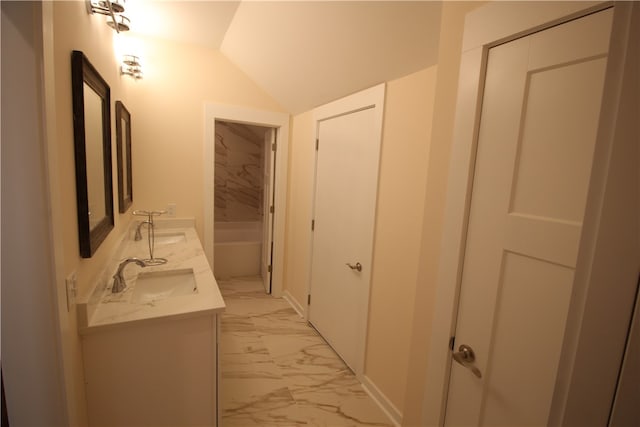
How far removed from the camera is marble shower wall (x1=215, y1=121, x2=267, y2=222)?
4699 millimetres

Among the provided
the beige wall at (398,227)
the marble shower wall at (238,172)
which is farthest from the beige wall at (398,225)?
the marble shower wall at (238,172)

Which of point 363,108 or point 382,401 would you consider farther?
point 363,108

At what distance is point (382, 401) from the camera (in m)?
1.89

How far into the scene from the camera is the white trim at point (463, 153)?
83 centimetres

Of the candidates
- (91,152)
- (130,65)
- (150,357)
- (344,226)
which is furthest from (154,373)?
(130,65)

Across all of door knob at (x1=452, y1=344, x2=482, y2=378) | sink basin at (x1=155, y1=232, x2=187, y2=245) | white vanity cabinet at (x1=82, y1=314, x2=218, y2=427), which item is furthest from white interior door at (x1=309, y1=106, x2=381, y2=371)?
sink basin at (x1=155, y1=232, x2=187, y2=245)

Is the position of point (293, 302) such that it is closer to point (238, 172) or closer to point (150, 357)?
point (150, 357)

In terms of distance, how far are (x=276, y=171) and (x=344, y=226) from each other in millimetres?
1311

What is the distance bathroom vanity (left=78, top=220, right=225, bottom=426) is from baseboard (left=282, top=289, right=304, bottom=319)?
168 cm

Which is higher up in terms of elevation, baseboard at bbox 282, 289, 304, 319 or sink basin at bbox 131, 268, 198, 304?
sink basin at bbox 131, 268, 198, 304

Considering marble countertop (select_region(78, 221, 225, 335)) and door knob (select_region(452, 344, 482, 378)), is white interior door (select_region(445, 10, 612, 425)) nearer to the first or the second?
door knob (select_region(452, 344, 482, 378))

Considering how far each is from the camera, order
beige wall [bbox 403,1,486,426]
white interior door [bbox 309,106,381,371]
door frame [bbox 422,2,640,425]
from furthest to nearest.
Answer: white interior door [bbox 309,106,381,371] < beige wall [bbox 403,1,486,426] < door frame [bbox 422,2,640,425]

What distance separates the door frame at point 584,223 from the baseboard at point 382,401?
72 cm

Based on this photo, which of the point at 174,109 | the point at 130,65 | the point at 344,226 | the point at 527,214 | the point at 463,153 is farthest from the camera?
the point at 174,109
